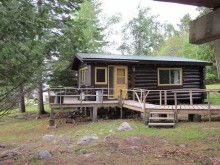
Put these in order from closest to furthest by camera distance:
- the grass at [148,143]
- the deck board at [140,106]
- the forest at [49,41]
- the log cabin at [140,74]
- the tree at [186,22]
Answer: the forest at [49,41]
the grass at [148,143]
the deck board at [140,106]
the log cabin at [140,74]
the tree at [186,22]

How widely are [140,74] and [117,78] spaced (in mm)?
1604

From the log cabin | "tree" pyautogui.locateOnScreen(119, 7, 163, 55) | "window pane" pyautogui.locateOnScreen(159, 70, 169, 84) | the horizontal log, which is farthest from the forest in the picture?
"window pane" pyautogui.locateOnScreen(159, 70, 169, 84)

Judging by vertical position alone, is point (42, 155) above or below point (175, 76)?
below

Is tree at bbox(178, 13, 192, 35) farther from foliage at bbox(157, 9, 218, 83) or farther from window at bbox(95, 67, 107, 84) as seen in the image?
window at bbox(95, 67, 107, 84)

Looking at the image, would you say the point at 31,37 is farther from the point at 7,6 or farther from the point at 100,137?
the point at 100,137

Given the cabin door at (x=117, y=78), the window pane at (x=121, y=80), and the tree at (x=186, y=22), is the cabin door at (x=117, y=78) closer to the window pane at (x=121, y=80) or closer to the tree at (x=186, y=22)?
the window pane at (x=121, y=80)

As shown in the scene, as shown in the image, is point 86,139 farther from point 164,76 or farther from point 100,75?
point 164,76

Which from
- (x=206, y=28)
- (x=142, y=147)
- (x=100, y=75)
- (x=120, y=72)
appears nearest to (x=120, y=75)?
(x=120, y=72)

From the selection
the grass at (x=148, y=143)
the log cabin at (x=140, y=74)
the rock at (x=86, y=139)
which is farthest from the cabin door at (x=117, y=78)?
the rock at (x=86, y=139)

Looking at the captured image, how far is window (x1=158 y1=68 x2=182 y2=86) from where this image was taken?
1559 centimetres

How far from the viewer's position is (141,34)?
34219 mm

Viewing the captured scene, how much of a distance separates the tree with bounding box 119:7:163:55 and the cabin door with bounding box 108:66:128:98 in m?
20.5

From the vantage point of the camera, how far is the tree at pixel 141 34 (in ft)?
112

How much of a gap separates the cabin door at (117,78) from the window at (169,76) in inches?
99.5
